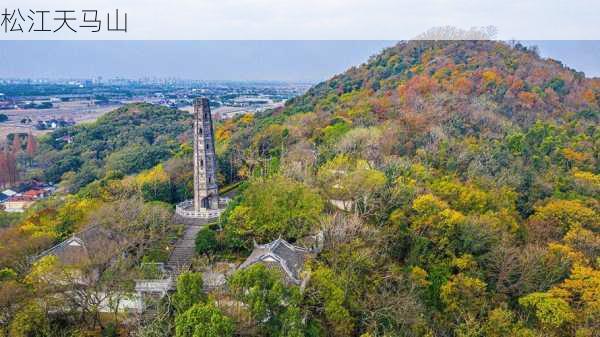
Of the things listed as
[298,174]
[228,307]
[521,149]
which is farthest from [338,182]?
[521,149]

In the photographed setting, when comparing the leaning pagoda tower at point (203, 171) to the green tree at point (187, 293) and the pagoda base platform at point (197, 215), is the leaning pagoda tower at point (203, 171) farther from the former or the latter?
the green tree at point (187, 293)

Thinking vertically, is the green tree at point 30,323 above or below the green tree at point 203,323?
below

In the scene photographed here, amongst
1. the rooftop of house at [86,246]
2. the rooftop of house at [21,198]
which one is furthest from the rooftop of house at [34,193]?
the rooftop of house at [86,246]

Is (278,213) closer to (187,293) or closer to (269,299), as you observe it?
(269,299)

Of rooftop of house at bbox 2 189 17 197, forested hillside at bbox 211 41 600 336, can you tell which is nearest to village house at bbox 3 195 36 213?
rooftop of house at bbox 2 189 17 197

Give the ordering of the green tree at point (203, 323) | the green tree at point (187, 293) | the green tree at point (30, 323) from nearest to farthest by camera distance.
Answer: the green tree at point (203, 323)
the green tree at point (30, 323)
the green tree at point (187, 293)

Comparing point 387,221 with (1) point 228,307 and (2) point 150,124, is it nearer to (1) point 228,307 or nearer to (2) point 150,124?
(1) point 228,307
